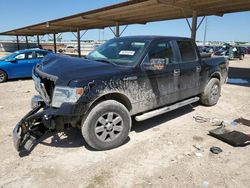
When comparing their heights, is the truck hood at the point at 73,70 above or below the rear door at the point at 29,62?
above

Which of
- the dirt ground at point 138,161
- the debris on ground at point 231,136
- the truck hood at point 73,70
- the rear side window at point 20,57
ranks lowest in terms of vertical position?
the dirt ground at point 138,161

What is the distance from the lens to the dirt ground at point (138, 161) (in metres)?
2.94

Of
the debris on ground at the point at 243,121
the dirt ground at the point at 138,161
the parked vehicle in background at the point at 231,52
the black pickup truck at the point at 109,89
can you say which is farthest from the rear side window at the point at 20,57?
the parked vehicle in background at the point at 231,52

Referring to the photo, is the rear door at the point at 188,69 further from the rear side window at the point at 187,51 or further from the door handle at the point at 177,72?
the door handle at the point at 177,72

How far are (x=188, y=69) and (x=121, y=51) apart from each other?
1.68 m

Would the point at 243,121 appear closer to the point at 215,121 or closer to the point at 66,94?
the point at 215,121

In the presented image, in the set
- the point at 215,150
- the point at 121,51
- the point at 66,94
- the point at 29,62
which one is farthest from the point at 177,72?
the point at 29,62

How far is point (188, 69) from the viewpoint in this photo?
5.07m

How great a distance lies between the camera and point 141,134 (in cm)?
444

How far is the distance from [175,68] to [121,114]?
1729mm

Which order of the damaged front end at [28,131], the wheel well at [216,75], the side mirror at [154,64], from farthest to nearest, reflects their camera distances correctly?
the wheel well at [216,75] < the side mirror at [154,64] < the damaged front end at [28,131]

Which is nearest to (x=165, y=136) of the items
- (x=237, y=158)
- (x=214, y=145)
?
(x=214, y=145)

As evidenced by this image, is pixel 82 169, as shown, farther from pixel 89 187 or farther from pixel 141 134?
pixel 141 134

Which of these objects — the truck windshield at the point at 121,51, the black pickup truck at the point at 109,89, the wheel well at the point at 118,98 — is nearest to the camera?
the black pickup truck at the point at 109,89
